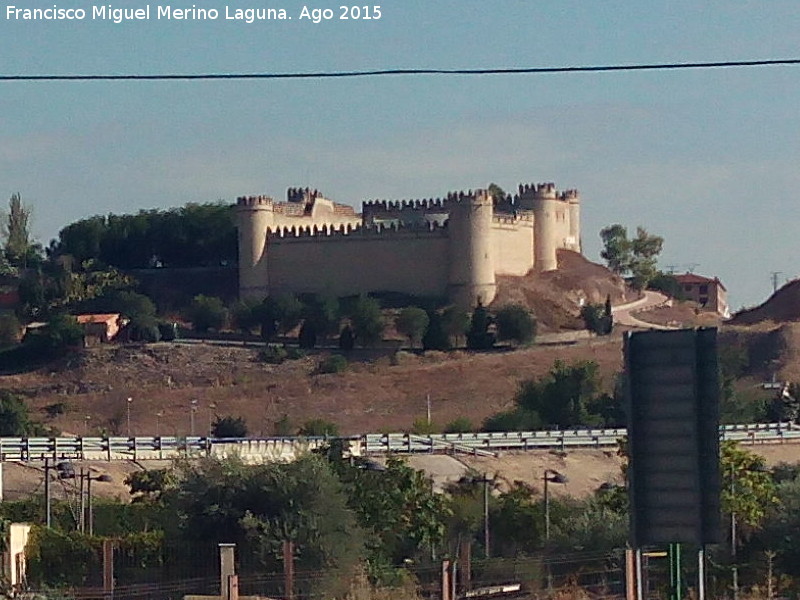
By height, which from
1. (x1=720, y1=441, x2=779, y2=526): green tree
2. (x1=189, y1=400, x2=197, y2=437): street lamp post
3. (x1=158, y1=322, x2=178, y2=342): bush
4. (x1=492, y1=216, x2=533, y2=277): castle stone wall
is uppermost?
(x1=492, y1=216, x2=533, y2=277): castle stone wall

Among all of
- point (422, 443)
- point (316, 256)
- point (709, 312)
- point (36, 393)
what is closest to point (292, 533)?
point (422, 443)

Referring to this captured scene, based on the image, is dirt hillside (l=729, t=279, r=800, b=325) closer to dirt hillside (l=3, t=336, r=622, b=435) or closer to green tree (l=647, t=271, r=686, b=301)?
green tree (l=647, t=271, r=686, b=301)

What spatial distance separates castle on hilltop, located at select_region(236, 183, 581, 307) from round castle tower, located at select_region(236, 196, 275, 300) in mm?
41

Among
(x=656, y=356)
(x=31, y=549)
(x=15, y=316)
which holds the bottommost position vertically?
(x=31, y=549)

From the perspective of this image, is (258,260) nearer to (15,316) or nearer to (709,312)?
(15,316)

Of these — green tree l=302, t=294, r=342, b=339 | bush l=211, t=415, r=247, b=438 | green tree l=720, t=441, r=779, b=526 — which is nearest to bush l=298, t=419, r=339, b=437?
bush l=211, t=415, r=247, b=438

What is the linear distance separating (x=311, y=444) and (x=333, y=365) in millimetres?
35543

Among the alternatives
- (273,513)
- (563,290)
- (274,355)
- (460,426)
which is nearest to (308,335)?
(274,355)

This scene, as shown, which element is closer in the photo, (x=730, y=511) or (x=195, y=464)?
(x=730, y=511)

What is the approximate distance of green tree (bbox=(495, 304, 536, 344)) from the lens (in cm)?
6925

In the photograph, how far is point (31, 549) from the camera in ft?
61.3

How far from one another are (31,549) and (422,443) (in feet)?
61.6

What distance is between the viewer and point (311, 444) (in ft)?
105

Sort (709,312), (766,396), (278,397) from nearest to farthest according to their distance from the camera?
(766,396)
(278,397)
(709,312)
